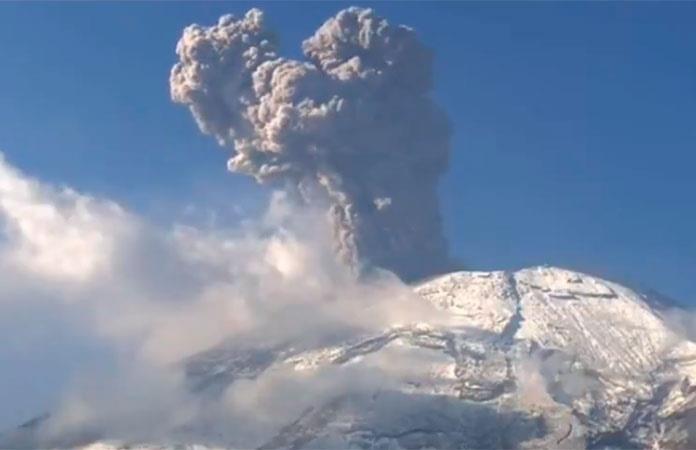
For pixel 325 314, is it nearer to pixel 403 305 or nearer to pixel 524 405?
pixel 403 305

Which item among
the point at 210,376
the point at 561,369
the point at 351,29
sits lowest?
the point at 561,369

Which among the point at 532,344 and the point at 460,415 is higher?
the point at 532,344

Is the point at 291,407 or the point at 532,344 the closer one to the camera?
the point at 291,407

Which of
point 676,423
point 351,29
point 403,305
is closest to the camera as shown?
point 676,423

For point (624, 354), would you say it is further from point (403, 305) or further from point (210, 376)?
point (210, 376)

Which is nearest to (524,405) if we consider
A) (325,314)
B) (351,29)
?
A: (325,314)

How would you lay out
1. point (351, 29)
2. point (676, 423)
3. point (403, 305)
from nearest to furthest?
1. point (676, 423)
2. point (351, 29)
3. point (403, 305)
